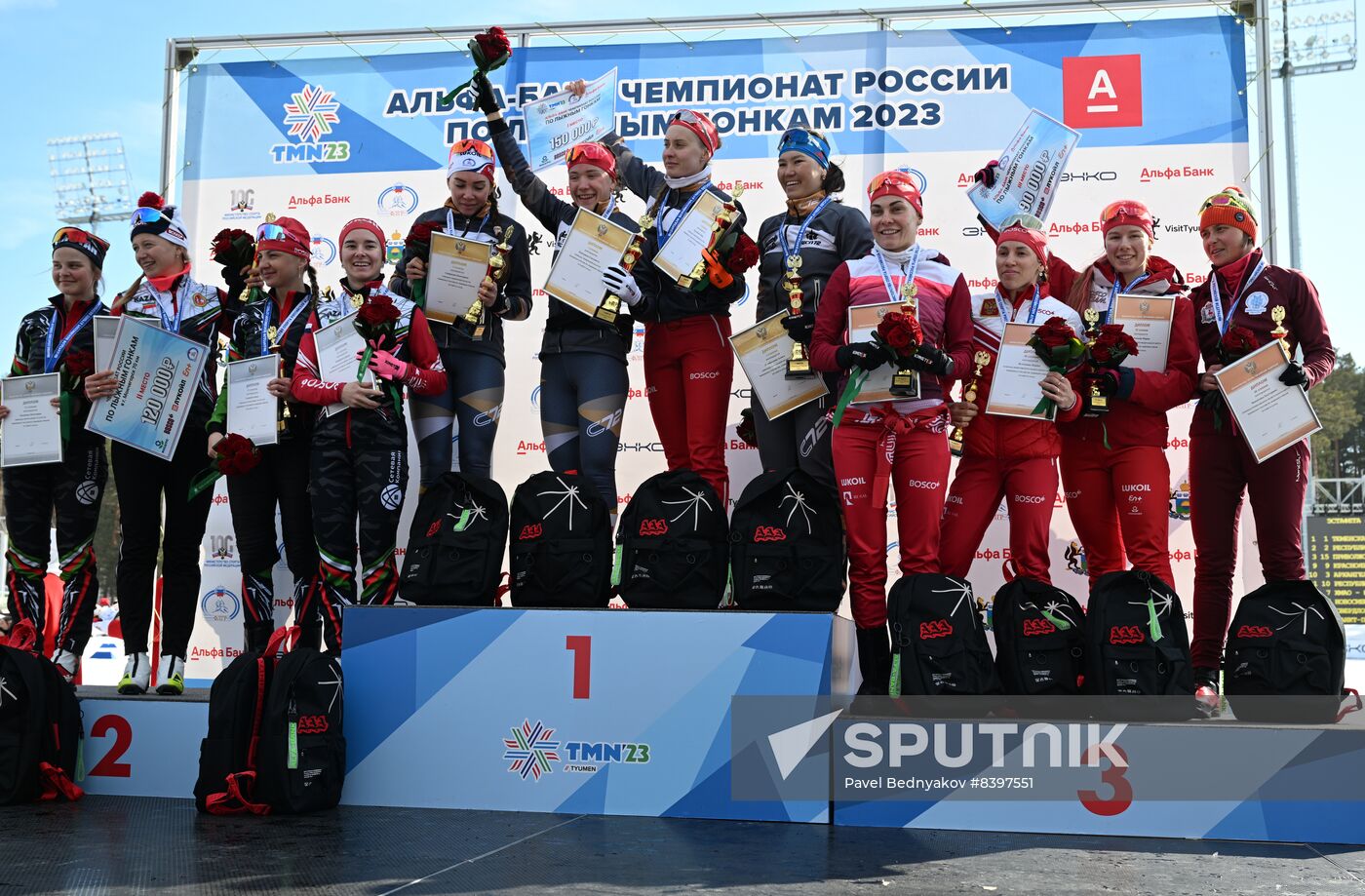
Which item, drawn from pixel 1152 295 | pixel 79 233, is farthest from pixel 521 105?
pixel 1152 295

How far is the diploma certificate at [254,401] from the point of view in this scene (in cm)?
448

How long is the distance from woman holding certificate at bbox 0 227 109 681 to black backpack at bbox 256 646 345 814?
1.17 meters

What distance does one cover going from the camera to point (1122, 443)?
438cm

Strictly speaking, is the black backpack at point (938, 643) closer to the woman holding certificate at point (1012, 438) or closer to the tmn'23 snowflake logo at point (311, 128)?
the woman holding certificate at point (1012, 438)

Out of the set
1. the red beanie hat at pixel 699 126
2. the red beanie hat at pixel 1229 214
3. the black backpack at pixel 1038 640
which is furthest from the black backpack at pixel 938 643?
the red beanie hat at pixel 699 126

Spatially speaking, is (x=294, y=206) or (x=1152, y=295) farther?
(x=294, y=206)

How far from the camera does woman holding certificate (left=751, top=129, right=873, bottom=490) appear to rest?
14.8 ft

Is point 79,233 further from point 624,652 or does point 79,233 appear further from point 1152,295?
point 1152,295

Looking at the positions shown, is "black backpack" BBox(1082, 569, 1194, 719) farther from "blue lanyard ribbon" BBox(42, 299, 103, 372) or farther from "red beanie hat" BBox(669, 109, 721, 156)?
"blue lanyard ribbon" BBox(42, 299, 103, 372)

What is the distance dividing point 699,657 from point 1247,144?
11.9ft

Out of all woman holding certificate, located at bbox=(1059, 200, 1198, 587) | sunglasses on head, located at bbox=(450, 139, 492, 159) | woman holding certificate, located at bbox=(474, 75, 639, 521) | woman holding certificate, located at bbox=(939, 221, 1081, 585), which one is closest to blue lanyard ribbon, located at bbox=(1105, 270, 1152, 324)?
woman holding certificate, located at bbox=(1059, 200, 1198, 587)

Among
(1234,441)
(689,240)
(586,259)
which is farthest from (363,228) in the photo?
(1234,441)

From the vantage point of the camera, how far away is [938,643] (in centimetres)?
382

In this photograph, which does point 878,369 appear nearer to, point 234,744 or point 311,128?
point 234,744
